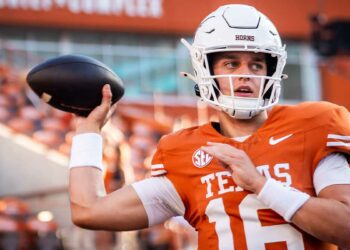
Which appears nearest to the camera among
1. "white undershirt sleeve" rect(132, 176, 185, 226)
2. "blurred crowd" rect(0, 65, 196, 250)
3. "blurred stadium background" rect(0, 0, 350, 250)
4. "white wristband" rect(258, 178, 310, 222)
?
"white wristband" rect(258, 178, 310, 222)

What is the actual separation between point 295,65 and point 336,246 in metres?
13.0

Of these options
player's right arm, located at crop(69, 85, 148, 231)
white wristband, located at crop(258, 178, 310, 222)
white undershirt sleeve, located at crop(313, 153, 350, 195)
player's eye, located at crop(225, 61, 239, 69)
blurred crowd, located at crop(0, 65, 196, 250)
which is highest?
player's eye, located at crop(225, 61, 239, 69)

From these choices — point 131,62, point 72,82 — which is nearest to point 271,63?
point 72,82

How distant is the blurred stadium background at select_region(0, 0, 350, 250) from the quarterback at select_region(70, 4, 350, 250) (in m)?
5.67

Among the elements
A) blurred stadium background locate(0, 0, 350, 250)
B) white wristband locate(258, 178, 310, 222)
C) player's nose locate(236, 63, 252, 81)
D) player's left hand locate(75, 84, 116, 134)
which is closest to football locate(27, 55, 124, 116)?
player's left hand locate(75, 84, 116, 134)

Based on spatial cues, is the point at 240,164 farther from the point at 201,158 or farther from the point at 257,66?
the point at 257,66

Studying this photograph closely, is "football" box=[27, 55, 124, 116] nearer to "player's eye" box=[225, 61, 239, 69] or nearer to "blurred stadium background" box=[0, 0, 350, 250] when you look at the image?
"player's eye" box=[225, 61, 239, 69]

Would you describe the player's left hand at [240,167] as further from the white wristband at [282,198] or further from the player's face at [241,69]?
the player's face at [241,69]

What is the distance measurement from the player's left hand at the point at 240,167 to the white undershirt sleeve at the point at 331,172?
6.7 inches

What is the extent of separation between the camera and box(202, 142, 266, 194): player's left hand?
2.53 meters

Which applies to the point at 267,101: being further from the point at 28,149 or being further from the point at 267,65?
the point at 28,149

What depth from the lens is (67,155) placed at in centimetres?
906

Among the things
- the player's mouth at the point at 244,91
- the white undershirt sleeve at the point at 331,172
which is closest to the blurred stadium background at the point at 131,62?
the player's mouth at the point at 244,91

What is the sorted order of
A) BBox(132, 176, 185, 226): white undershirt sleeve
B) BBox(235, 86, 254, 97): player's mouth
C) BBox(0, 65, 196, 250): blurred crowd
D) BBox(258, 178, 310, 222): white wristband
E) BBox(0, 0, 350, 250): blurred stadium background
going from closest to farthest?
1. BBox(258, 178, 310, 222): white wristband
2. BBox(235, 86, 254, 97): player's mouth
3. BBox(132, 176, 185, 226): white undershirt sleeve
4. BBox(0, 65, 196, 250): blurred crowd
5. BBox(0, 0, 350, 250): blurred stadium background
